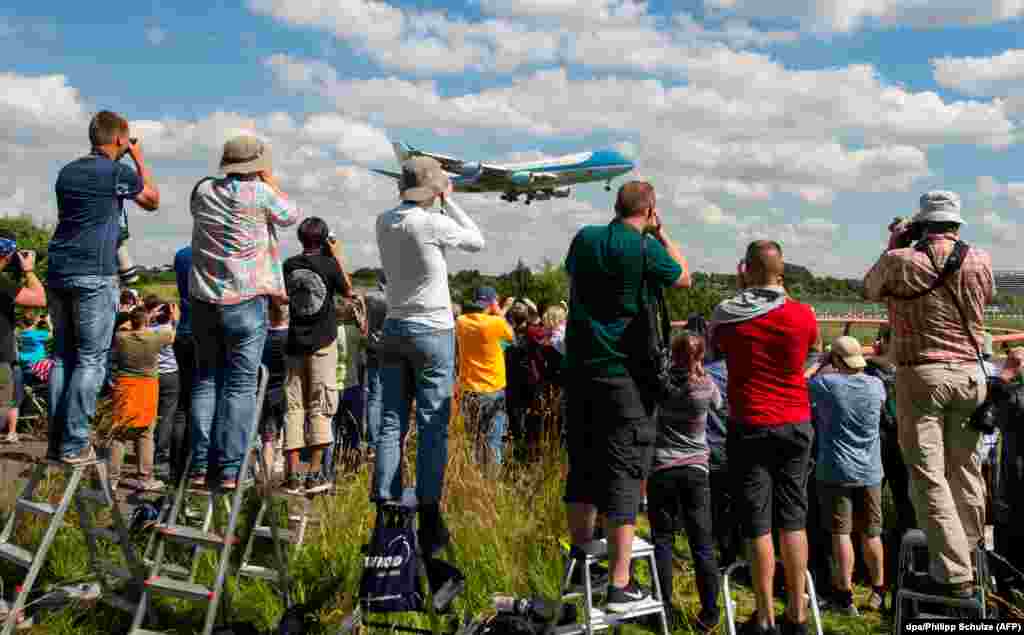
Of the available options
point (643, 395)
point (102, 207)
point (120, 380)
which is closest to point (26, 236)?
point (120, 380)

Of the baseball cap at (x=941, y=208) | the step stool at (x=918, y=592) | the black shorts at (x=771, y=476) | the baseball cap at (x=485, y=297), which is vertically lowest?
the step stool at (x=918, y=592)

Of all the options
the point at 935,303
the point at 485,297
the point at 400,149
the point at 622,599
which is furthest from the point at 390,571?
the point at 400,149

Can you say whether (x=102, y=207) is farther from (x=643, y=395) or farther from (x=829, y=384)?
(x=829, y=384)

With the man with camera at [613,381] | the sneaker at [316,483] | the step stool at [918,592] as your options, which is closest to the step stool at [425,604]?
the man with camera at [613,381]

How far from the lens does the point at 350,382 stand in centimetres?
784

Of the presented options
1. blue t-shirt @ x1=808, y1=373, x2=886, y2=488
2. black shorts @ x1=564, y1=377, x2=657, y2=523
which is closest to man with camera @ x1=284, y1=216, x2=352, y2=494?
black shorts @ x1=564, y1=377, x2=657, y2=523

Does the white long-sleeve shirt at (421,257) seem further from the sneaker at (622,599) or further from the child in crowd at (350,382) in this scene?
the child in crowd at (350,382)

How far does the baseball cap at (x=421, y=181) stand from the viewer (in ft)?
13.3

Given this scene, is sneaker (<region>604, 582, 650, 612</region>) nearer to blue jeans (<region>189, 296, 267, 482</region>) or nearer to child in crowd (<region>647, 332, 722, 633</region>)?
child in crowd (<region>647, 332, 722, 633</region>)

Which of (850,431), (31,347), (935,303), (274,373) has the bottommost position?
(850,431)

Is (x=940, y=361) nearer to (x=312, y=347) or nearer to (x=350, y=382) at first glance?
(x=312, y=347)

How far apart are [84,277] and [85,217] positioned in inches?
11.9

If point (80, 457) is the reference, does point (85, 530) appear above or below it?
below

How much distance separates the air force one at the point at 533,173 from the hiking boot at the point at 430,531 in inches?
1546
